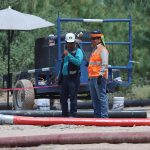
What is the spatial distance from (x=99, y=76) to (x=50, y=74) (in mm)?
4458

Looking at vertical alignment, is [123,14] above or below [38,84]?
above

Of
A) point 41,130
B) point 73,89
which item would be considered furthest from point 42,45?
point 41,130

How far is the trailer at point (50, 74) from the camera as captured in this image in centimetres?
1805

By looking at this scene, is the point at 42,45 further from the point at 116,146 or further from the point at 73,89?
the point at 116,146

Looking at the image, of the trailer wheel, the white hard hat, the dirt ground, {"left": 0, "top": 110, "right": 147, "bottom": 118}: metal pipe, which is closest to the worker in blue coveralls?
the white hard hat

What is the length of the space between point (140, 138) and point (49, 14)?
19908mm

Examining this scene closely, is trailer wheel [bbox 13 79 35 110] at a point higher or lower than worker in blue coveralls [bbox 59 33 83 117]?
lower

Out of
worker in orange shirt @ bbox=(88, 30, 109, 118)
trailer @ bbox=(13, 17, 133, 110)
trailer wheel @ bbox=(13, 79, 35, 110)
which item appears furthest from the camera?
trailer wheel @ bbox=(13, 79, 35, 110)

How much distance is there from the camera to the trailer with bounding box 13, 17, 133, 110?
1805 centimetres

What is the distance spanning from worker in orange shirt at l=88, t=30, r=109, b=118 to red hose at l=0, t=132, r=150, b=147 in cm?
370

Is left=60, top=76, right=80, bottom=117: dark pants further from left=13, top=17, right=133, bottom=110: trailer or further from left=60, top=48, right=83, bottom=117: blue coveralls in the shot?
left=13, top=17, right=133, bottom=110: trailer

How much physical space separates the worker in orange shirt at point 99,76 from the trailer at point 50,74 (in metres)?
3.33

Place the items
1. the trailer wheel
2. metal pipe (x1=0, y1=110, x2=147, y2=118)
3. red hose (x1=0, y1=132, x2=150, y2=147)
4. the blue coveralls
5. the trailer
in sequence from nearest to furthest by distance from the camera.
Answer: red hose (x1=0, y1=132, x2=150, y2=147) < the blue coveralls < metal pipe (x1=0, y1=110, x2=147, y2=118) < the trailer < the trailer wheel

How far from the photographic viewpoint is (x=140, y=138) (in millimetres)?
10336
